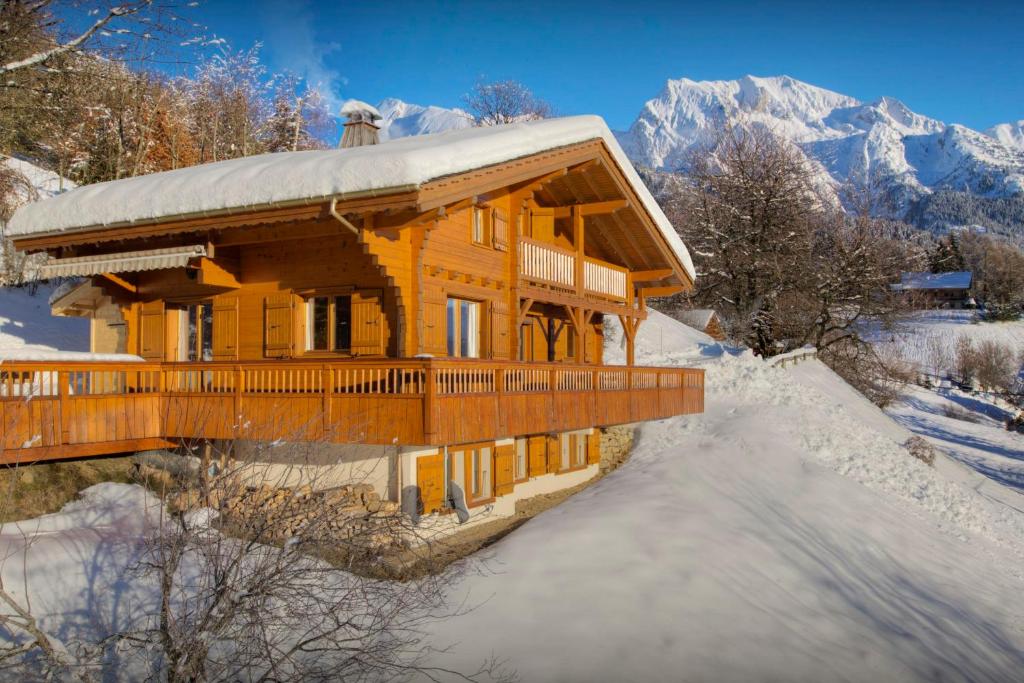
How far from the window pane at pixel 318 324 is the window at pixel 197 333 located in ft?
8.47

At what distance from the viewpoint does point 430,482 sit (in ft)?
43.6

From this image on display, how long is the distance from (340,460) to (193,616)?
5.98 metres

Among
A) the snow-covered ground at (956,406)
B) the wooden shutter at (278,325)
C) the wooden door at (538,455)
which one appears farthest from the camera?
the snow-covered ground at (956,406)

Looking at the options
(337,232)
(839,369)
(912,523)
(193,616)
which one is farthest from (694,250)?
(193,616)

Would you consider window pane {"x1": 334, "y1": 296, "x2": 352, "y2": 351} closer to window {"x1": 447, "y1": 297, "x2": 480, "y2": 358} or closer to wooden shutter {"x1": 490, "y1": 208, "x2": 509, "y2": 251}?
window {"x1": 447, "y1": 297, "x2": 480, "y2": 358}

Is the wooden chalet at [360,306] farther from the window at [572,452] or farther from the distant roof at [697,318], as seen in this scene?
the distant roof at [697,318]

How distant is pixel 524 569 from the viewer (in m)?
12.0

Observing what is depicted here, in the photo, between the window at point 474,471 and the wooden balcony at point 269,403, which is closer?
the wooden balcony at point 269,403

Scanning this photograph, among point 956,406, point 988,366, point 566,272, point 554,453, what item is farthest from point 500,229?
point 988,366

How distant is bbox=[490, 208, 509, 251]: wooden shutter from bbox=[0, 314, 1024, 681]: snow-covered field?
17.9 feet

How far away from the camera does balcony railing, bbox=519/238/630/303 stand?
1727 centimetres

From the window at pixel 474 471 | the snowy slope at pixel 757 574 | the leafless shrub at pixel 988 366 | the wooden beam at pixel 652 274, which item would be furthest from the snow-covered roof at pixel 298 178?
the leafless shrub at pixel 988 366

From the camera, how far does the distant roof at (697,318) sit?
4434cm

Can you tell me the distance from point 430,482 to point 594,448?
8.30m
